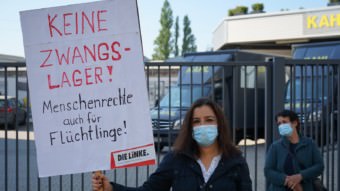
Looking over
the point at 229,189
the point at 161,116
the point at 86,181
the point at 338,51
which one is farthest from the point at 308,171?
the point at 338,51

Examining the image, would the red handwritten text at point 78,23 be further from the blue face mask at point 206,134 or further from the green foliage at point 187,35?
the green foliage at point 187,35

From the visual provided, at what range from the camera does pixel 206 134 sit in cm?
311

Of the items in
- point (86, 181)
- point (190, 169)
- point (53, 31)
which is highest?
point (53, 31)

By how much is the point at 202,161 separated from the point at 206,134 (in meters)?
0.18

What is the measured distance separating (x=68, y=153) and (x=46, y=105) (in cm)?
35

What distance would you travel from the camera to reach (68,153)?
126 inches

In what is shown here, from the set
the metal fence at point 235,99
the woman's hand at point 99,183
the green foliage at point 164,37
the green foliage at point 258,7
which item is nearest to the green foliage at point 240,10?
the green foliage at point 258,7

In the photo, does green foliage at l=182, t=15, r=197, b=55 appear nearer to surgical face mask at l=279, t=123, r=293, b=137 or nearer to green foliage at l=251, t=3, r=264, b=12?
green foliage at l=251, t=3, r=264, b=12

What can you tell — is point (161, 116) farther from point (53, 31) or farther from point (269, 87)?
Answer: point (53, 31)

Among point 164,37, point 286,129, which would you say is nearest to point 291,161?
point 286,129

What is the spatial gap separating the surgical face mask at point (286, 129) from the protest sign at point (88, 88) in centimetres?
234

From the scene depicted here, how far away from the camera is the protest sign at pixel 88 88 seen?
3191mm

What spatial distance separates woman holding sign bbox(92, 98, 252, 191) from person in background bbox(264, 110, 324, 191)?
2.04m

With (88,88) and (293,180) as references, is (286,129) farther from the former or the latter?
(88,88)
